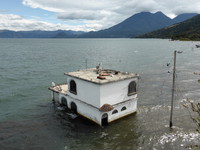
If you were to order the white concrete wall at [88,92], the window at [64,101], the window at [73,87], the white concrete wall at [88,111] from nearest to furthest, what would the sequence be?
the white concrete wall at [88,92] → the white concrete wall at [88,111] → the window at [73,87] → the window at [64,101]

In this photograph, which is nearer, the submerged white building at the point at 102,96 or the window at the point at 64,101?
the submerged white building at the point at 102,96

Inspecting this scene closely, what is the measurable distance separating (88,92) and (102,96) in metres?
2.12

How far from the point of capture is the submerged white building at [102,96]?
20.8m

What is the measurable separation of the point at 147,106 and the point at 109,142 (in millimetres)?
11865

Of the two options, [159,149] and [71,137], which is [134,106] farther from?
[71,137]

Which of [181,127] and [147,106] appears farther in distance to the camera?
[147,106]

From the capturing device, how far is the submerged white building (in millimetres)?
20750

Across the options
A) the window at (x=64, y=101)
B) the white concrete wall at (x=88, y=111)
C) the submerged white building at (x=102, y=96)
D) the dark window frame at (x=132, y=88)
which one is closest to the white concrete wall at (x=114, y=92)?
the submerged white building at (x=102, y=96)

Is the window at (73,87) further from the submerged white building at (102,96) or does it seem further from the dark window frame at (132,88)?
the dark window frame at (132,88)

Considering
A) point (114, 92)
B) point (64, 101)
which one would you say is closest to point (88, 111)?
point (114, 92)

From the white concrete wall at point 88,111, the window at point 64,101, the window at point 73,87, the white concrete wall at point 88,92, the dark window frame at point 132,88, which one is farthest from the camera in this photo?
the window at point 64,101

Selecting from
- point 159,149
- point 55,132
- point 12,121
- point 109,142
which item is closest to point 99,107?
point 109,142

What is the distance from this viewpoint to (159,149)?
18156mm

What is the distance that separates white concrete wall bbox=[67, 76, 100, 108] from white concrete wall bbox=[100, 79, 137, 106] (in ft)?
2.09
